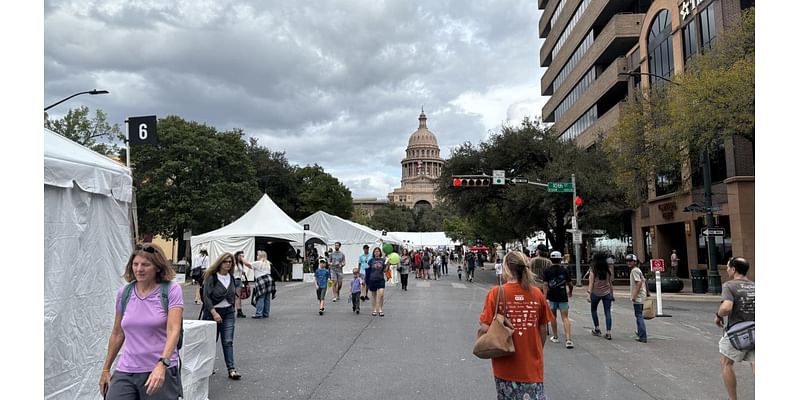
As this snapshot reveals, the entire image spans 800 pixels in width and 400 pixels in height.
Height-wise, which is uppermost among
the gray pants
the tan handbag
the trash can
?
the tan handbag

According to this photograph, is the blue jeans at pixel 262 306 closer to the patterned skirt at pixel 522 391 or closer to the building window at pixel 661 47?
the patterned skirt at pixel 522 391

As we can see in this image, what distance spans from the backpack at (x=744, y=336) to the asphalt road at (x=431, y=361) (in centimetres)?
125

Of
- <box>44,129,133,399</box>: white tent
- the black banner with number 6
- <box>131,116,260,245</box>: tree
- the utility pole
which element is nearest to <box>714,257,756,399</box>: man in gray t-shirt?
<box>44,129,133,399</box>: white tent

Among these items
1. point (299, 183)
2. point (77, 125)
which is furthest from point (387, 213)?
point (77, 125)

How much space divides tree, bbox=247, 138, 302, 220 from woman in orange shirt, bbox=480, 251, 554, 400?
192ft

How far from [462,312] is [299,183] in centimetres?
5476

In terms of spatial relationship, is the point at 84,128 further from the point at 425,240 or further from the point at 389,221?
the point at 389,221

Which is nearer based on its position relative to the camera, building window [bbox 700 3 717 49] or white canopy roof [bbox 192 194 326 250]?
building window [bbox 700 3 717 49]

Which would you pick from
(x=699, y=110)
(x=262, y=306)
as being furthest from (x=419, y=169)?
(x=262, y=306)

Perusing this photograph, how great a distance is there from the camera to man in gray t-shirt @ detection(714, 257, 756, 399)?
559cm

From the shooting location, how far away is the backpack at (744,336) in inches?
214

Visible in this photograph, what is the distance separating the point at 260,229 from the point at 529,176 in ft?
50.4

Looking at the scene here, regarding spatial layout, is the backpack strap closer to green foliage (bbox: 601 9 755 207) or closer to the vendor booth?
green foliage (bbox: 601 9 755 207)
